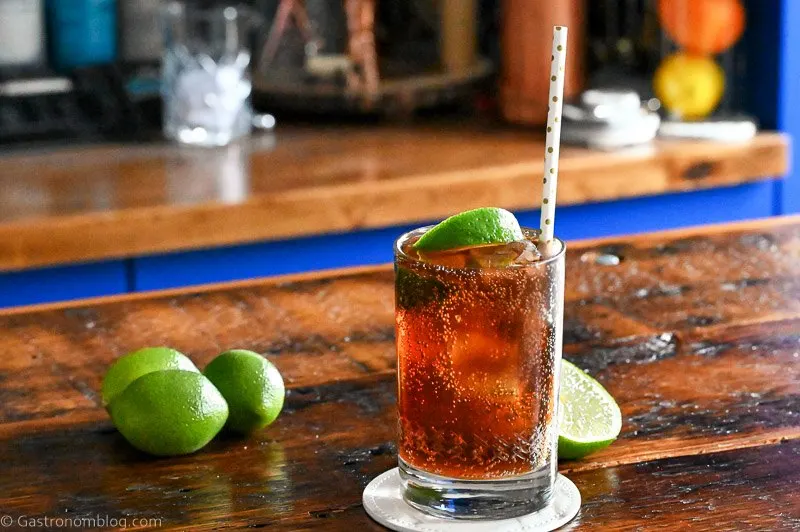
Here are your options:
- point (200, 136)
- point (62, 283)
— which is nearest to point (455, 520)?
point (62, 283)

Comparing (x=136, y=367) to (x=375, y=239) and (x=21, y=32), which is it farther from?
(x=21, y=32)

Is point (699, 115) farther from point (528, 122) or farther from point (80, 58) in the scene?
point (80, 58)

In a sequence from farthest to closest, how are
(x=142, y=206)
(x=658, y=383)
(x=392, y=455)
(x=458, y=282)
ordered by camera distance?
(x=142, y=206), (x=658, y=383), (x=392, y=455), (x=458, y=282)

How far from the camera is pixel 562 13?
2258 mm

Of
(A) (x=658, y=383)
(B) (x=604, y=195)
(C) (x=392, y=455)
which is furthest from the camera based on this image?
(B) (x=604, y=195)

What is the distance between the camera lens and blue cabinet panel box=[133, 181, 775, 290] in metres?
1.86

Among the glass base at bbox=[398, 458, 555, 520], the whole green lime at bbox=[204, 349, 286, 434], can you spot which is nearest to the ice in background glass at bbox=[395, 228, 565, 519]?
the glass base at bbox=[398, 458, 555, 520]

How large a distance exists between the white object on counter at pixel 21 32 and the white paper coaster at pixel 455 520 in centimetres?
159

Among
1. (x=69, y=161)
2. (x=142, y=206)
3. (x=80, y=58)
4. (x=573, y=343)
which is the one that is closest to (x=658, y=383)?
(x=573, y=343)

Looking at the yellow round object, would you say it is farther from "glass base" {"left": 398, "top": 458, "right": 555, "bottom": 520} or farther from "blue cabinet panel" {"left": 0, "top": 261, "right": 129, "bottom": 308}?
"glass base" {"left": 398, "top": 458, "right": 555, "bottom": 520}

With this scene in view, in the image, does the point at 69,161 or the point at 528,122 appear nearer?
the point at 69,161

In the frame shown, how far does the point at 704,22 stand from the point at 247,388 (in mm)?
1549

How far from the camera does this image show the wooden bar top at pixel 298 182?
179cm

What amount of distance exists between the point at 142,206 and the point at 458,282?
115 cm
